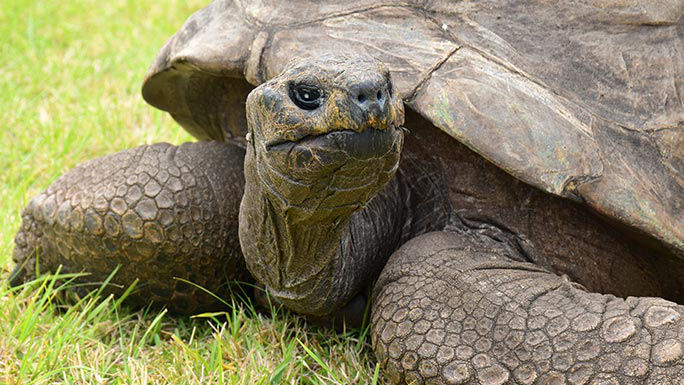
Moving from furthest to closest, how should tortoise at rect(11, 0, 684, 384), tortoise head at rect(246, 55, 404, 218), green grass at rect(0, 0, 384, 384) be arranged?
green grass at rect(0, 0, 384, 384)
tortoise at rect(11, 0, 684, 384)
tortoise head at rect(246, 55, 404, 218)

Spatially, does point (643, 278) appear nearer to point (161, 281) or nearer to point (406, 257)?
point (406, 257)

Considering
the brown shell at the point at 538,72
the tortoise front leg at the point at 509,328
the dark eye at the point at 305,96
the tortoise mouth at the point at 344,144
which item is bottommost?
the tortoise front leg at the point at 509,328

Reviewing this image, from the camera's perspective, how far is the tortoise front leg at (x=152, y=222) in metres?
2.88

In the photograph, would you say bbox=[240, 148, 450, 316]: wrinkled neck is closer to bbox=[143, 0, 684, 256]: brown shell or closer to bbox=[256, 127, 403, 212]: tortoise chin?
bbox=[256, 127, 403, 212]: tortoise chin

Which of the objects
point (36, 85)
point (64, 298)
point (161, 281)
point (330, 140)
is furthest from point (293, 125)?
point (36, 85)

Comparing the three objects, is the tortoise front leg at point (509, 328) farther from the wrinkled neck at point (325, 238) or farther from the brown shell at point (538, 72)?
the brown shell at point (538, 72)

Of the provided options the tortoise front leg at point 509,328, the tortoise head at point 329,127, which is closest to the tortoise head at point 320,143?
the tortoise head at point 329,127

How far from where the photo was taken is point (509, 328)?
232cm

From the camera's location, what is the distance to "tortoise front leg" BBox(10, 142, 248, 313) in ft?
9.46

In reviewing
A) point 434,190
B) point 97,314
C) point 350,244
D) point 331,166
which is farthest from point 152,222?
point 331,166

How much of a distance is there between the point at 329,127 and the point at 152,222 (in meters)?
1.16

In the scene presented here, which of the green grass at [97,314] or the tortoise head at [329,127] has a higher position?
the tortoise head at [329,127]

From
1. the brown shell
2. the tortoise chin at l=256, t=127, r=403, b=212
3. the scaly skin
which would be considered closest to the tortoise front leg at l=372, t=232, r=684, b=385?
the scaly skin

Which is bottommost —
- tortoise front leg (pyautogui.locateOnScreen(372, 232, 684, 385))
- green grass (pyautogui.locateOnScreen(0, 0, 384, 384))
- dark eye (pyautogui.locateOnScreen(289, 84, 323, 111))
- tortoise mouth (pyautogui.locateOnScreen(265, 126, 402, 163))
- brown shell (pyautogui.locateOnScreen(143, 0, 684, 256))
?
green grass (pyautogui.locateOnScreen(0, 0, 384, 384))
